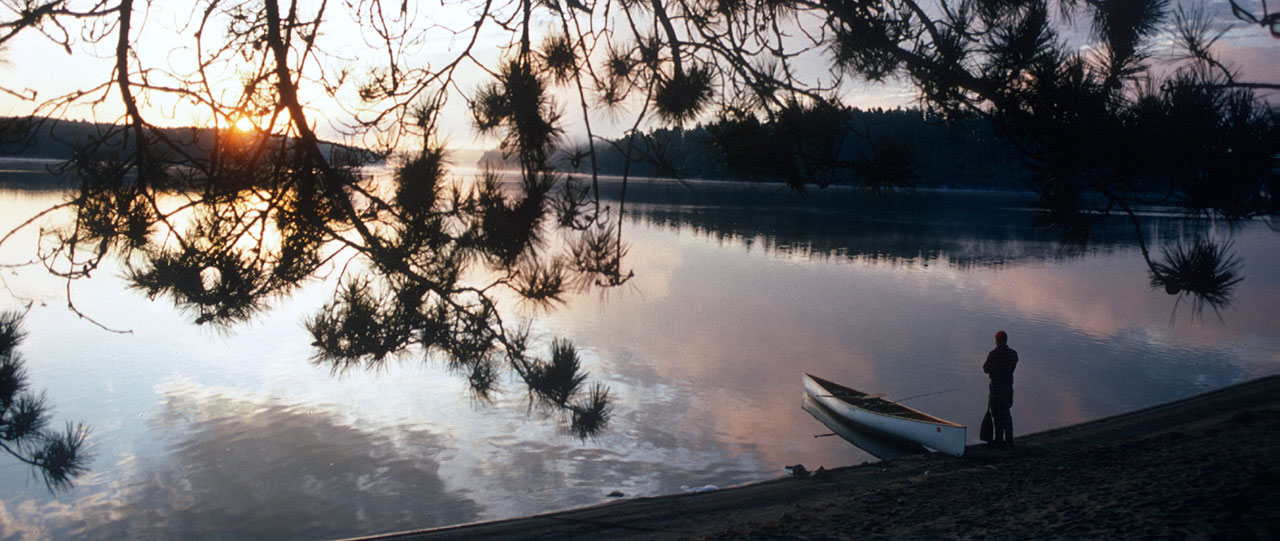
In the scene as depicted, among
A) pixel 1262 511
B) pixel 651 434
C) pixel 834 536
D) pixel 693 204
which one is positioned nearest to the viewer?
pixel 1262 511

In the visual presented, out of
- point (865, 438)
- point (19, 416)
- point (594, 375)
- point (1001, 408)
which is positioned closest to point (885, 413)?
point (865, 438)

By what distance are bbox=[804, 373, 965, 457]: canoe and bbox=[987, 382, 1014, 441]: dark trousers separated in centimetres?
39

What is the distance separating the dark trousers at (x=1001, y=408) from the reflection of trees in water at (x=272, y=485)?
16.4 ft

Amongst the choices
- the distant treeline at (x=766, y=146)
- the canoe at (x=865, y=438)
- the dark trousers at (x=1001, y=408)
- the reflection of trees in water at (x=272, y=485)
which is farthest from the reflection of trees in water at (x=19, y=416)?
the canoe at (x=865, y=438)

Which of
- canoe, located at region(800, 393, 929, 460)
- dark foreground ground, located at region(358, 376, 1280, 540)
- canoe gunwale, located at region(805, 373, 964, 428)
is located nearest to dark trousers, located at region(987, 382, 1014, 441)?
dark foreground ground, located at region(358, 376, 1280, 540)

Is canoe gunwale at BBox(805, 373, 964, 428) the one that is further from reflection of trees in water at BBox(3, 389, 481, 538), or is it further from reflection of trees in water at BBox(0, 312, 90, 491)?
reflection of trees in water at BBox(0, 312, 90, 491)

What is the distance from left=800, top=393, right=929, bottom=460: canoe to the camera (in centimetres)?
905

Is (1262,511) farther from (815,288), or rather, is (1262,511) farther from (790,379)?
(815,288)

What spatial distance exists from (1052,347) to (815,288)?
6152 mm

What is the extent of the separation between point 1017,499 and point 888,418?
2320mm

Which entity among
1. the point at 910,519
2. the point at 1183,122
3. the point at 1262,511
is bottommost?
the point at 910,519

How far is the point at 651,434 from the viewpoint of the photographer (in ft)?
29.8

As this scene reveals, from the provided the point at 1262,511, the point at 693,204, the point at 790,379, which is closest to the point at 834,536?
the point at 1262,511

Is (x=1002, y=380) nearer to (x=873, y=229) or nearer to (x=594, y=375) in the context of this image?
(x=594, y=375)
